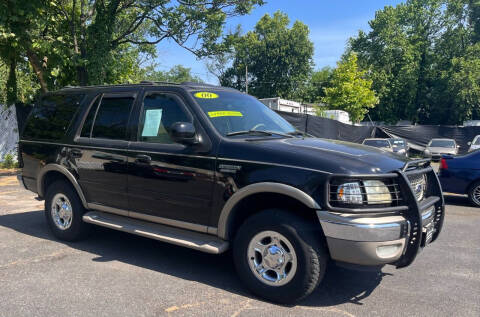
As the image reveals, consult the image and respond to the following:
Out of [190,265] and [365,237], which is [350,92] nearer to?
[190,265]

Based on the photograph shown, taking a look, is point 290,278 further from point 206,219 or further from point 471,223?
point 471,223

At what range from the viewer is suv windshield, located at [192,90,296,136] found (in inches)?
165

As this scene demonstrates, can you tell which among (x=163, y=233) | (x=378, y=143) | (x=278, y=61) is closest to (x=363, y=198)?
(x=163, y=233)

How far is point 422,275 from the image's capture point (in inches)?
170

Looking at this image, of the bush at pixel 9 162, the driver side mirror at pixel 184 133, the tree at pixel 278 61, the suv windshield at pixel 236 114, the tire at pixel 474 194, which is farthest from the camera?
the tree at pixel 278 61

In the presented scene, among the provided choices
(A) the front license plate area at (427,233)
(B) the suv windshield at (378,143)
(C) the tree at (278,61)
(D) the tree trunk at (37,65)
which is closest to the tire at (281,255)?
(A) the front license plate area at (427,233)

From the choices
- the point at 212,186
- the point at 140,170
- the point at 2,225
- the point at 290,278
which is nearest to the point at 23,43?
the point at 2,225

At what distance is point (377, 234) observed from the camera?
10.4 feet

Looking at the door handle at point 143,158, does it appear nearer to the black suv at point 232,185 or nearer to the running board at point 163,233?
the black suv at point 232,185

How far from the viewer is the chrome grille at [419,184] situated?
3721mm

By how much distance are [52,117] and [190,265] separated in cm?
289

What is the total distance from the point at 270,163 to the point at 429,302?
6.39ft

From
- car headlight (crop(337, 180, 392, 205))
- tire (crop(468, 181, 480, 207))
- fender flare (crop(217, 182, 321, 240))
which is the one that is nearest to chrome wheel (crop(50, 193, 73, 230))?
fender flare (crop(217, 182, 321, 240))

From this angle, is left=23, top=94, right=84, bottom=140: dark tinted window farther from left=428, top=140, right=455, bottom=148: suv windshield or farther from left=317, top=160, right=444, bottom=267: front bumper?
left=428, top=140, right=455, bottom=148: suv windshield
